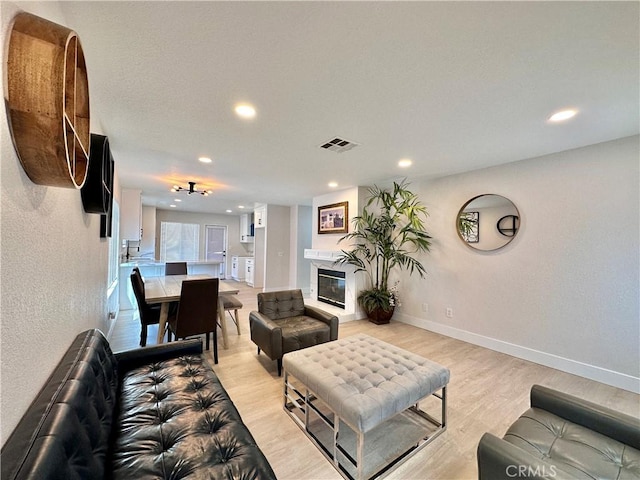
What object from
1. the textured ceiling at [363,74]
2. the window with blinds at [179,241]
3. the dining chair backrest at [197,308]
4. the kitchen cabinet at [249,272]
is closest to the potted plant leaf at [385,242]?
the textured ceiling at [363,74]

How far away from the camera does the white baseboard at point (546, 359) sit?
248cm

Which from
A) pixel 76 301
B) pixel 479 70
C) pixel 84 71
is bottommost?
pixel 76 301

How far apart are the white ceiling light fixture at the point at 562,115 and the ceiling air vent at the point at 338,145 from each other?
1684 millimetres

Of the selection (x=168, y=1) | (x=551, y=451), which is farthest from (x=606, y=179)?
(x=168, y=1)

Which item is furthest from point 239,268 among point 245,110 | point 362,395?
point 362,395

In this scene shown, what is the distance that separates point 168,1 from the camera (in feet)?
3.68

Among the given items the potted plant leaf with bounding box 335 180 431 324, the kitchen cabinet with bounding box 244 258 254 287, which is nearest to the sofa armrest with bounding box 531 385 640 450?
the potted plant leaf with bounding box 335 180 431 324

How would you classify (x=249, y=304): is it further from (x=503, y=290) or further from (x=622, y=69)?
(x=622, y=69)

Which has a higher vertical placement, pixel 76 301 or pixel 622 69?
pixel 622 69

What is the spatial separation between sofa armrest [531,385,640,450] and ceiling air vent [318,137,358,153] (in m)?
2.49

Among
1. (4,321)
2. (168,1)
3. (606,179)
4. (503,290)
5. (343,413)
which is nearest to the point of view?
(4,321)

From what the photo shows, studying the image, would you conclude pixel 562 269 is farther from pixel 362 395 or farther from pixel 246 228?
pixel 246 228

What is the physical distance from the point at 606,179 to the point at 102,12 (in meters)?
4.30

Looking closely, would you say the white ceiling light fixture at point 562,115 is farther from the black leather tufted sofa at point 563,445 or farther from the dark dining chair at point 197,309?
the dark dining chair at point 197,309
